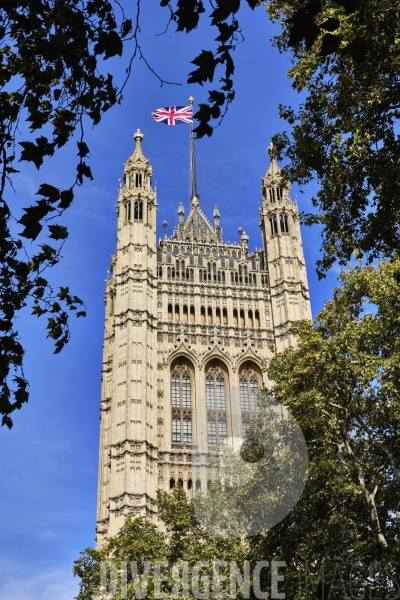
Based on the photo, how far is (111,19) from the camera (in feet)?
24.7

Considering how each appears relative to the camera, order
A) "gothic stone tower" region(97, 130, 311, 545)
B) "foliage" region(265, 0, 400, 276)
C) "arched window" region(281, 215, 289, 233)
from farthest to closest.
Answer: "arched window" region(281, 215, 289, 233), "gothic stone tower" region(97, 130, 311, 545), "foliage" region(265, 0, 400, 276)

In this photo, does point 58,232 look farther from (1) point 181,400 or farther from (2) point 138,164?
(2) point 138,164

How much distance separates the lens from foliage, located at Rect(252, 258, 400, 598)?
19.5m

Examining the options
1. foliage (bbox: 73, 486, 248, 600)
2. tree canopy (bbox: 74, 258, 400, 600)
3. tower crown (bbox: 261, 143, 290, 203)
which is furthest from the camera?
tower crown (bbox: 261, 143, 290, 203)

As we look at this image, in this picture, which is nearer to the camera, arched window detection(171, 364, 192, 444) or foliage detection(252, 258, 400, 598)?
foliage detection(252, 258, 400, 598)

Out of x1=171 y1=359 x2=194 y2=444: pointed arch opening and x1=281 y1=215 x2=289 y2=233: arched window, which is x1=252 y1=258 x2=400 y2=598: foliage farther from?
x1=281 y1=215 x2=289 y2=233: arched window

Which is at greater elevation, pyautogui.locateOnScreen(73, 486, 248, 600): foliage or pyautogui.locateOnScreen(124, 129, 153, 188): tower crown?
pyautogui.locateOnScreen(124, 129, 153, 188): tower crown

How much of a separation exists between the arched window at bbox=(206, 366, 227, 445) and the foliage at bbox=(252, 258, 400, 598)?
892 inches

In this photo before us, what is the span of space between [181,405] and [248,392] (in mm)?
4680

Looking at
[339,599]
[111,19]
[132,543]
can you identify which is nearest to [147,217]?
[132,543]

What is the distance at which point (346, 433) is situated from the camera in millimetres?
19891

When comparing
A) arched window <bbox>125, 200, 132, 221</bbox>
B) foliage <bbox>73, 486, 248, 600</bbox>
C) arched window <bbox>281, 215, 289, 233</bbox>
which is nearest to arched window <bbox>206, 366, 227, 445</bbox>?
arched window <bbox>281, 215, 289, 233</bbox>

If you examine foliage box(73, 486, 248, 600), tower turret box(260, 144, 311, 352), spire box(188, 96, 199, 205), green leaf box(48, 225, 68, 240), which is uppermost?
spire box(188, 96, 199, 205)

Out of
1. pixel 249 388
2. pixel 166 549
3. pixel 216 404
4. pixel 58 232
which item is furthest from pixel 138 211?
pixel 58 232
